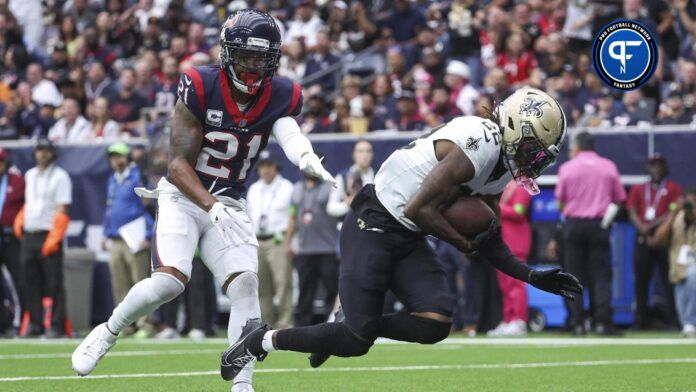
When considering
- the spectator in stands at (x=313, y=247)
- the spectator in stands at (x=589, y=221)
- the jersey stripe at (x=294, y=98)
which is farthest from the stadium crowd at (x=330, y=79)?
the jersey stripe at (x=294, y=98)

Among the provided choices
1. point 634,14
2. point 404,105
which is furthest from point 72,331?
point 634,14

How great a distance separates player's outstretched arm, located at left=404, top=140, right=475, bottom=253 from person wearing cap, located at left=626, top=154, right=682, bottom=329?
7055 mm

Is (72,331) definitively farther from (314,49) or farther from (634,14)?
(634,14)

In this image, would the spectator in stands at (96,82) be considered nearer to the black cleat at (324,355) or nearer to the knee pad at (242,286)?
the knee pad at (242,286)

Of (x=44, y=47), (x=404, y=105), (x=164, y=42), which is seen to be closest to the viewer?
(x=404, y=105)

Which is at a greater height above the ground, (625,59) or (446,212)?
(625,59)

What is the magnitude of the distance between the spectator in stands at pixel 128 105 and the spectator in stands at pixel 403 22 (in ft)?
11.7

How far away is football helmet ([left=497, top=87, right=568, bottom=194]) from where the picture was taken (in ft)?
18.5

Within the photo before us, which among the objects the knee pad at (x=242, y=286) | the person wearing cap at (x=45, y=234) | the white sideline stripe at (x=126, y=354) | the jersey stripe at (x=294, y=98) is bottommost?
the white sideline stripe at (x=126, y=354)

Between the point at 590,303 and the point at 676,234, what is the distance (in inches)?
42.8

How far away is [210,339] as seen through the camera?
11883 millimetres

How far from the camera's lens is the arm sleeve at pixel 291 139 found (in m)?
6.23

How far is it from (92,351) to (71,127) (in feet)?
30.5

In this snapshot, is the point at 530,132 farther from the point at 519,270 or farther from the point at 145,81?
the point at 145,81
